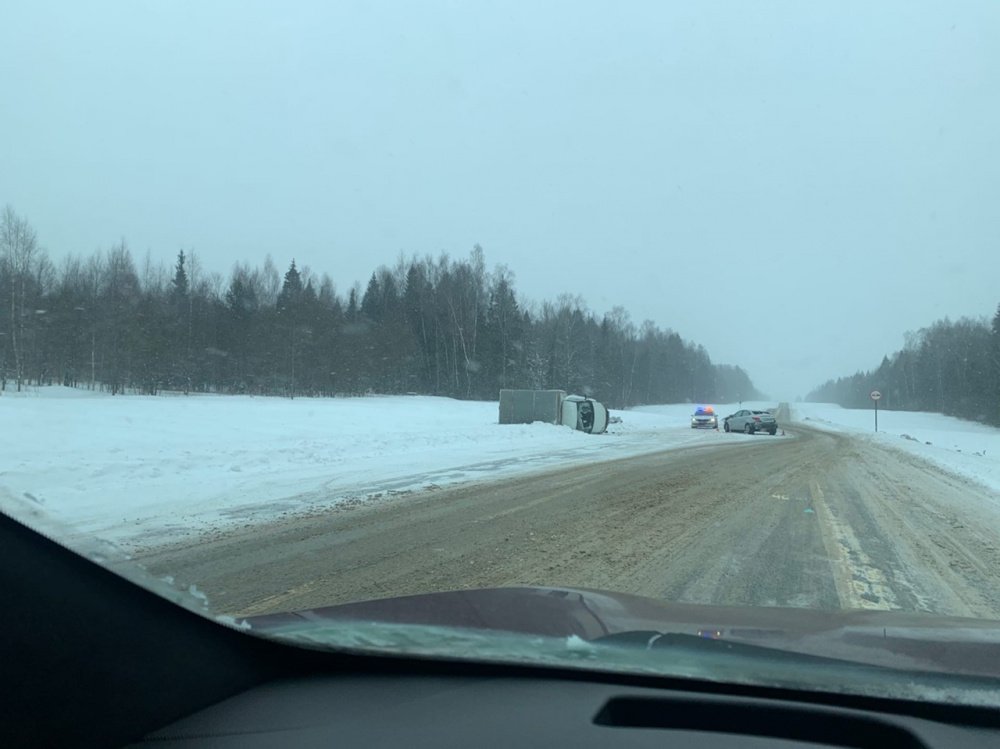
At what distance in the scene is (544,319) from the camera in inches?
3593

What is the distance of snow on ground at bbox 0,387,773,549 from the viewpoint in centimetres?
965

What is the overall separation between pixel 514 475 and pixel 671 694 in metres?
12.8

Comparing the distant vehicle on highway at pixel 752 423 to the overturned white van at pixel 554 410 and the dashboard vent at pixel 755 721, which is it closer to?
the overturned white van at pixel 554 410

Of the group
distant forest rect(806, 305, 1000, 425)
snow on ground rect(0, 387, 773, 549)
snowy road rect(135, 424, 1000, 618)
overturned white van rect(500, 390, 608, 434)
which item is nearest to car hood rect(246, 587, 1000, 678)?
snow on ground rect(0, 387, 773, 549)

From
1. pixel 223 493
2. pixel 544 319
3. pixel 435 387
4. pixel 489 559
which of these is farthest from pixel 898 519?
pixel 544 319

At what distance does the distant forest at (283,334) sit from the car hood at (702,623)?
36795 mm

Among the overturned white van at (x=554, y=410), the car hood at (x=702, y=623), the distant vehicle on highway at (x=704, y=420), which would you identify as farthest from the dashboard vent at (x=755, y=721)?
the distant vehicle on highway at (x=704, y=420)

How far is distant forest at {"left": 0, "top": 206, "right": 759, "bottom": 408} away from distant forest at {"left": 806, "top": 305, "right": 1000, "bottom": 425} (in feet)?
134

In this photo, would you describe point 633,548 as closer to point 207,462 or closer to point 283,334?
point 207,462

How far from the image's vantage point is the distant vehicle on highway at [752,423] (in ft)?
134

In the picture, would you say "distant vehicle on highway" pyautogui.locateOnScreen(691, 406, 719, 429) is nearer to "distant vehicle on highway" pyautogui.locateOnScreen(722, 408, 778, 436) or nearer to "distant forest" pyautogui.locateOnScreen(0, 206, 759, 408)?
"distant vehicle on highway" pyautogui.locateOnScreen(722, 408, 778, 436)

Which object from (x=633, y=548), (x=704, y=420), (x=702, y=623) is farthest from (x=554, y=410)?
(x=702, y=623)

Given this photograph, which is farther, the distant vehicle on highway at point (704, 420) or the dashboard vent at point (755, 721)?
the distant vehicle on highway at point (704, 420)

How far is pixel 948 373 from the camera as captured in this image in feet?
314
